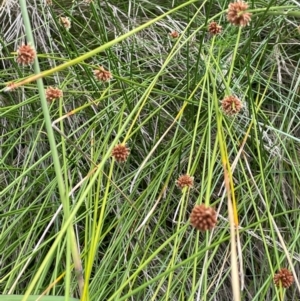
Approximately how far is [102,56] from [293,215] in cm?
53

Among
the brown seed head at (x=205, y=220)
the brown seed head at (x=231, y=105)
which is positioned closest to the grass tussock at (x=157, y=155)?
the brown seed head at (x=231, y=105)

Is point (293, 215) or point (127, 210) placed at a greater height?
point (127, 210)

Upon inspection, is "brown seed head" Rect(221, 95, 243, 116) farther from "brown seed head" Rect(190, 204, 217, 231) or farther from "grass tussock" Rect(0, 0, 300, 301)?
"brown seed head" Rect(190, 204, 217, 231)

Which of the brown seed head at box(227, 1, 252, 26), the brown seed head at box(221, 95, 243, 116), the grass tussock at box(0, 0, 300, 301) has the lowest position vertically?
the grass tussock at box(0, 0, 300, 301)

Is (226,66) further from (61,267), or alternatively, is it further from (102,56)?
(61,267)

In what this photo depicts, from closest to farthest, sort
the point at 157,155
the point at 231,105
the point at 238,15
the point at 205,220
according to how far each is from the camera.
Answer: the point at 205,220 < the point at 238,15 < the point at 231,105 < the point at 157,155

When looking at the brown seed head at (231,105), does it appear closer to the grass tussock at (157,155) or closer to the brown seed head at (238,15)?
the grass tussock at (157,155)

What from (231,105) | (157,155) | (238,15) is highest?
(238,15)

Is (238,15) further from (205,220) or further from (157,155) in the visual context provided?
(157,155)

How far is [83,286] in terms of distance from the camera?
0.44 metres

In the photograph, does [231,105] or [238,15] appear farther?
[231,105]

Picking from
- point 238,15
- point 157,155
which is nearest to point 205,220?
point 238,15

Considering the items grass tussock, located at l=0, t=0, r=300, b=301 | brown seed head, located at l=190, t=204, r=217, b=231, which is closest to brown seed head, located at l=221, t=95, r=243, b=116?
grass tussock, located at l=0, t=0, r=300, b=301

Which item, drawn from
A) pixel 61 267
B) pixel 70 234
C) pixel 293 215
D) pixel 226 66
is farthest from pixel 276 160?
pixel 70 234
